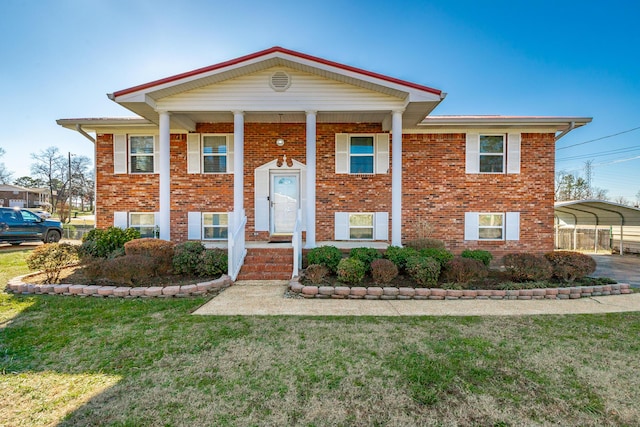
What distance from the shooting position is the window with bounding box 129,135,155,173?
9.79 m

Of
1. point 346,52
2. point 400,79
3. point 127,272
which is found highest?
point 346,52

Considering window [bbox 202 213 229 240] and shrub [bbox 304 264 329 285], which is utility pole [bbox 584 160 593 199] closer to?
shrub [bbox 304 264 329 285]

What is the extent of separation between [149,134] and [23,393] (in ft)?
28.7

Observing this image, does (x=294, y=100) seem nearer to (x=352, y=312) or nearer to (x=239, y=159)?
(x=239, y=159)

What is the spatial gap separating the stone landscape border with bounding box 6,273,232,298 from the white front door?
385 cm

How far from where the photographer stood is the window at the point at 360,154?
9578 millimetres

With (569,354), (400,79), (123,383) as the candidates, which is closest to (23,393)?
(123,383)

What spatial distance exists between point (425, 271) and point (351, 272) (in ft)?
4.83

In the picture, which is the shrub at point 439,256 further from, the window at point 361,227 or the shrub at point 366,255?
the window at point 361,227

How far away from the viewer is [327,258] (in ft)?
21.5

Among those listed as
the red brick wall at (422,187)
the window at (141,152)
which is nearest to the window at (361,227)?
the red brick wall at (422,187)

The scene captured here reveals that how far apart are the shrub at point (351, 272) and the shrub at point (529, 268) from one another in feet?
11.0

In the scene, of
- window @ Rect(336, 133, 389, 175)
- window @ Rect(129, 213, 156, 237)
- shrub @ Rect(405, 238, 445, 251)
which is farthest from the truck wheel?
shrub @ Rect(405, 238, 445, 251)

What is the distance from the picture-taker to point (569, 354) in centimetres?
337
